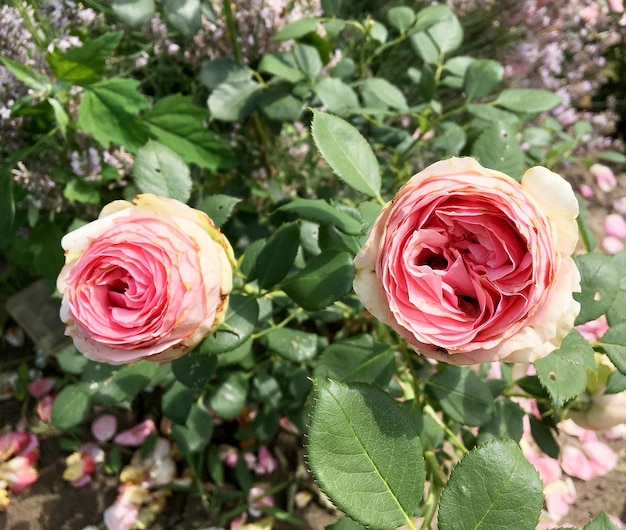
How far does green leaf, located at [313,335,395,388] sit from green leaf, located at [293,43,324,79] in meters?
0.60

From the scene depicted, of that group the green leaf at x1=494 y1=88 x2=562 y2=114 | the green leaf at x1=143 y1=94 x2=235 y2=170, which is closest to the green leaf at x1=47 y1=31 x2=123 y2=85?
the green leaf at x1=143 y1=94 x2=235 y2=170

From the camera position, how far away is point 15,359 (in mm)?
1595

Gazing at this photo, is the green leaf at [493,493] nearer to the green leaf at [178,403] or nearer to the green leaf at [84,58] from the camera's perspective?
the green leaf at [178,403]

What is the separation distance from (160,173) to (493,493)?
60 centimetres

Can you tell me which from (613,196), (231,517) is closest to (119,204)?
(231,517)

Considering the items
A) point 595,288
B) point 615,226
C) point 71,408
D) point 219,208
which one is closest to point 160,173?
point 219,208

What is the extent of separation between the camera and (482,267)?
1.68 ft

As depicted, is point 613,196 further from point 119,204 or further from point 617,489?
point 119,204

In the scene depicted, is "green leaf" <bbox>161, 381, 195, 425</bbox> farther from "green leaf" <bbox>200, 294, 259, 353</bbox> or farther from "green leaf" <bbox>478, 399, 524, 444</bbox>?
"green leaf" <bbox>478, 399, 524, 444</bbox>

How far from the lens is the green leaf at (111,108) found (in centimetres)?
91

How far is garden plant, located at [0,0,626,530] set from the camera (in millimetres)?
486

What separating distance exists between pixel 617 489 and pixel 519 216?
1.41 m

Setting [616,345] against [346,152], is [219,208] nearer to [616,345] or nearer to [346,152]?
[346,152]

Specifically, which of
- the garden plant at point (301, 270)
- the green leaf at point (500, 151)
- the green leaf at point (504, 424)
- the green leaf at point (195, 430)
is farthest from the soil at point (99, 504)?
the green leaf at point (500, 151)
